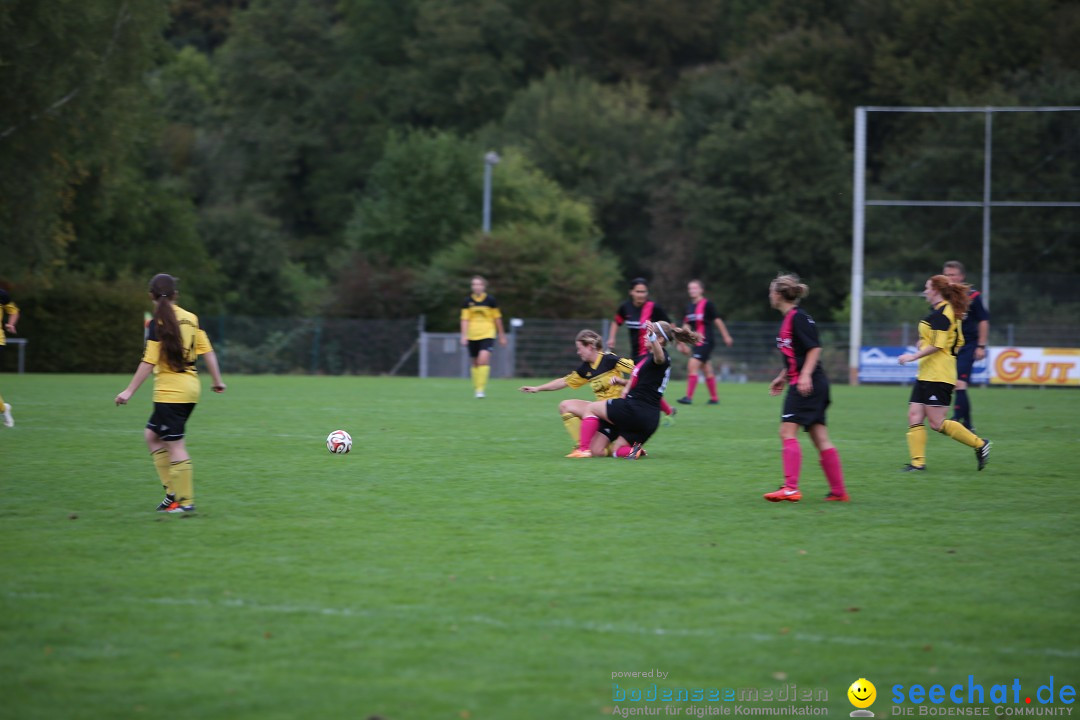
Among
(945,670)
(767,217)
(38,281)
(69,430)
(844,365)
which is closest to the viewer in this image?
(945,670)

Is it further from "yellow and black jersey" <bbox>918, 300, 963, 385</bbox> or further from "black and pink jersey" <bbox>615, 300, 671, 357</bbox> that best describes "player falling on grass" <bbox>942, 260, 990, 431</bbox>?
"black and pink jersey" <bbox>615, 300, 671, 357</bbox>

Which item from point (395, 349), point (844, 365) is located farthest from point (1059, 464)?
point (395, 349)

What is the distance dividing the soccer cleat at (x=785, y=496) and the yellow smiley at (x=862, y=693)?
4783mm

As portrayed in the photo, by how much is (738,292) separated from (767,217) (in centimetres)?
379

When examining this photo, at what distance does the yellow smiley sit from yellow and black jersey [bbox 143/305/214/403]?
225 inches

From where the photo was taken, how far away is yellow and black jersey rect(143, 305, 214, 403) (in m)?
9.35

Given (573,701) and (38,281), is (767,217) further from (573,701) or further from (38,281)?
(573,701)

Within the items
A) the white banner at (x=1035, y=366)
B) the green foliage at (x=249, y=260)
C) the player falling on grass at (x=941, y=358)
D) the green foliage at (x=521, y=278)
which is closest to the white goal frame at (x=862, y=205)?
the white banner at (x=1035, y=366)

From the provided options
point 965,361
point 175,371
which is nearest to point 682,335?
point 965,361

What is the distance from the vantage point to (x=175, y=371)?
9438 mm

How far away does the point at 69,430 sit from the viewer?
16.0 metres

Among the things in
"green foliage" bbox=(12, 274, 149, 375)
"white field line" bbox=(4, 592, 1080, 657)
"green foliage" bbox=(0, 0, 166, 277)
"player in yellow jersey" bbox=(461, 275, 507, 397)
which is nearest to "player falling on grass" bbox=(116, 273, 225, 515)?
"white field line" bbox=(4, 592, 1080, 657)

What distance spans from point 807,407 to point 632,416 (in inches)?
119

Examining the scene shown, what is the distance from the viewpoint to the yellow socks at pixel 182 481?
9453 mm
